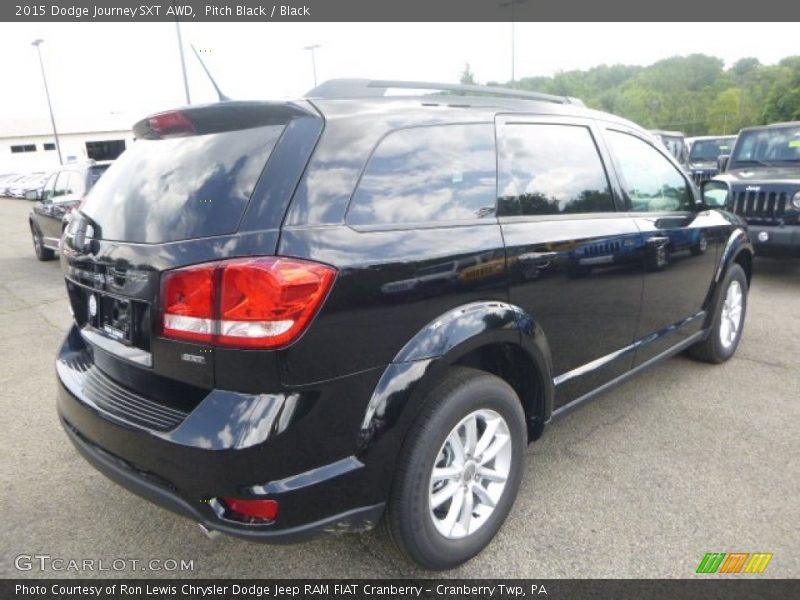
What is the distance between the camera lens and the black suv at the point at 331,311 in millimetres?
1861

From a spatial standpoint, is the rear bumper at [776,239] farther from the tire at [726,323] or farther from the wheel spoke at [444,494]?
the wheel spoke at [444,494]

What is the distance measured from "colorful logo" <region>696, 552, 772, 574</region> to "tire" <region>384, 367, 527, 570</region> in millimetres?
806

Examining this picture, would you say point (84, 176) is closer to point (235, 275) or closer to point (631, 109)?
point (235, 275)

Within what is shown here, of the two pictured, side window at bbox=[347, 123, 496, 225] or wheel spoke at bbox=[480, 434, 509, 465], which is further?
wheel spoke at bbox=[480, 434, 509, 465]

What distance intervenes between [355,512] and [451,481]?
0.47 meters

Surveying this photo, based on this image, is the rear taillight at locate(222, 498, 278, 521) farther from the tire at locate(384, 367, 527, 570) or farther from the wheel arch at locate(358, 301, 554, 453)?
the tire at locate(384, 367, 527, 570)

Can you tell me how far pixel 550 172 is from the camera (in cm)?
287

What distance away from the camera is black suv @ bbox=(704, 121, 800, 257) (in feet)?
22.5

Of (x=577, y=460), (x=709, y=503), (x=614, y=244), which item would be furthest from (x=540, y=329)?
(x=709, y=503)

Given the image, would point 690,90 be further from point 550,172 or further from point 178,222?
point 178,222

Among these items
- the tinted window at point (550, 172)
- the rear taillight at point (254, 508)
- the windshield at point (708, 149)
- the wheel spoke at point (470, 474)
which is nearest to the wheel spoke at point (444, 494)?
the wheel spoke at point (470, 474)

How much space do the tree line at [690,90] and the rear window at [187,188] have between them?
4724 cm

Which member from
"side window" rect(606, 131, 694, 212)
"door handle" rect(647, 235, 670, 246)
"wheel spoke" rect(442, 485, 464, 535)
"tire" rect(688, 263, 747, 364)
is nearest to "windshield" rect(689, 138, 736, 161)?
"tire" rect(688, 263, 747, 364)

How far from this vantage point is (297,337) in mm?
1838
